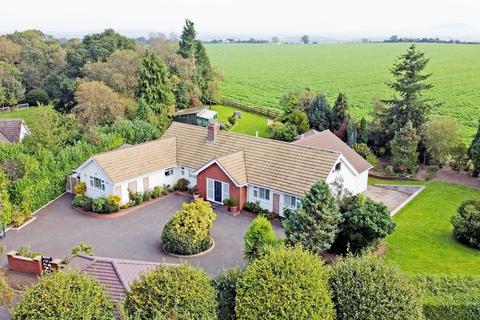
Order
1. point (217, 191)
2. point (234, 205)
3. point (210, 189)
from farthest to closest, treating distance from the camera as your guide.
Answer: point (210, 189)
point (217, 191)
point (234, 205)

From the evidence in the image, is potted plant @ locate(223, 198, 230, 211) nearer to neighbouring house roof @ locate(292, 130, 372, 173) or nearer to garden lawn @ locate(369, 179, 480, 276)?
neighbouring house roof @ locate(292, 130, 372, 173)

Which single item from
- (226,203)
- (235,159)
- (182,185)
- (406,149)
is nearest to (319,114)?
(406,149)

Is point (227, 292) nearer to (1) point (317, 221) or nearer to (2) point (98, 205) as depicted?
(1) point (317, 221)

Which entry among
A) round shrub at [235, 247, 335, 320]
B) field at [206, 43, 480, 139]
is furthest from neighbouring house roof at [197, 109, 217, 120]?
round shrub at [235, 247, 335, 320]

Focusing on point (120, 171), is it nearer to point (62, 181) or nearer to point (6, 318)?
point (62, 181)

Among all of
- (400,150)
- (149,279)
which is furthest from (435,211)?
(149,279)
